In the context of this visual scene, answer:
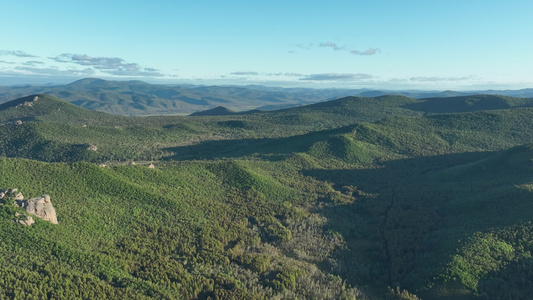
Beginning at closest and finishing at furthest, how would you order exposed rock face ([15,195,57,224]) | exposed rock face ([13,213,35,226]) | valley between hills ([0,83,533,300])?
valley between hills ([0,83,533,300]), exposed rock face ([13,213,35,226]), exposed rock face ([15,195,57,224])

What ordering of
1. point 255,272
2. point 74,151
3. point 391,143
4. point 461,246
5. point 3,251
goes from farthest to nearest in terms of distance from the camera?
1. point 391,143
2. point 74,151
3. point 461,246
4. point 255,272
5. point 3,251

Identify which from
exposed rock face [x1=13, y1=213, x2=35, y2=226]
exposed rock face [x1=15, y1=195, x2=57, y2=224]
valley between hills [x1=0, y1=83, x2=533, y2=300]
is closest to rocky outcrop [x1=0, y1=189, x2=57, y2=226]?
exposed rock face [x1=15, y1=195, x2=57, y2=224]

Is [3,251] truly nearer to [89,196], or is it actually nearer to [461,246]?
[89,196]

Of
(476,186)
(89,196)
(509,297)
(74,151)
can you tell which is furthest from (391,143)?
(74,151)

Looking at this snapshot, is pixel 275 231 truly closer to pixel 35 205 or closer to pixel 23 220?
pixel 35 205

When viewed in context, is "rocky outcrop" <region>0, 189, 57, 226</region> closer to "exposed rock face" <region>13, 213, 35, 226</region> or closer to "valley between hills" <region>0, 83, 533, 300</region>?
"exposed rock face" <region>13, 213, 35, 226</region>

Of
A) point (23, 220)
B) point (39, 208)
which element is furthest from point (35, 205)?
point (23, 220)

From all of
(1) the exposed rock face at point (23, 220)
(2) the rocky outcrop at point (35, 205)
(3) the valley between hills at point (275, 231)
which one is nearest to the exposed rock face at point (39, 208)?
(2) the rocky outcrop at point (35, 205)

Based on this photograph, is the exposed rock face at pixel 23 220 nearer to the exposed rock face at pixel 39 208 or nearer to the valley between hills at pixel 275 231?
the valley between hills at pixel 275 231
